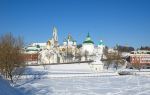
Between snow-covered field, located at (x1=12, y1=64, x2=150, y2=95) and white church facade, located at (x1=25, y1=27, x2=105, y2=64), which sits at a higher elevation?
white church facade, located at (x1=25, y1=27, x2=105, y2=64)

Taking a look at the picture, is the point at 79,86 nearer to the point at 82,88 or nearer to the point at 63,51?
the point at 82,88

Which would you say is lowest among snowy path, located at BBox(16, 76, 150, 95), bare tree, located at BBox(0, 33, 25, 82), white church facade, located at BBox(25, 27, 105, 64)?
snowy path, located at BBox(16, 76, 150, 95)

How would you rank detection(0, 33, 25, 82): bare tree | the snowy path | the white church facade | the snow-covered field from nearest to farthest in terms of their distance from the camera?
the snowy path, the snow-covered field, detection(0, 33, 25, 82): bare tree, the white church facade

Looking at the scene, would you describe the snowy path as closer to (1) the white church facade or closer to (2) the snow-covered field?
(2) the snow-covered field

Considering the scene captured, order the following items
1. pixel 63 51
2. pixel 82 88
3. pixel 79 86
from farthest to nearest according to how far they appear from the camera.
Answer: pixel 63 51 → pixel 79 86 → pixel 82 88

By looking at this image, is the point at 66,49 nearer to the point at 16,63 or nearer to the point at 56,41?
the point at 56,41

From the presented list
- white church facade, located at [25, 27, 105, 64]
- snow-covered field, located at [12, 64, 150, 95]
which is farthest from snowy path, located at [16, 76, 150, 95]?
white church facade, located at [25, 27, 105, 64]

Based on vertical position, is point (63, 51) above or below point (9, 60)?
above

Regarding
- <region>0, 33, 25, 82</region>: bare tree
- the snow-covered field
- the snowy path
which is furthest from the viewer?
<region>0, 33, 25, 82</region>: bare tree

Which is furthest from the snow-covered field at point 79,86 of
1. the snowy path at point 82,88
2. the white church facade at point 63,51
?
the white church facade at point 63,51

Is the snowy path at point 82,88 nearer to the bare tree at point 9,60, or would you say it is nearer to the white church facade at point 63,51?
the bare tree at point 9,60

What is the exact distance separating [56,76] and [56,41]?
190 ft

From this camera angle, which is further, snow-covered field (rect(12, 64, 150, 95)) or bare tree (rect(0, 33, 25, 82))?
bare tree (rect(0, 33, 25, 82))

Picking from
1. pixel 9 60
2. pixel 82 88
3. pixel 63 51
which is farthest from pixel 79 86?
pixel 63 51
